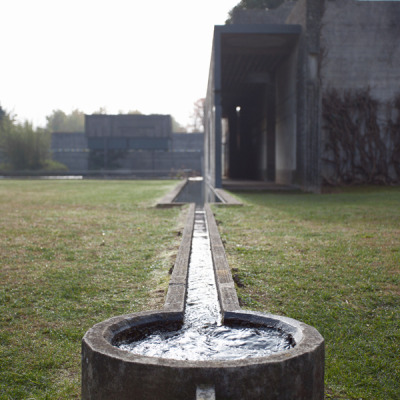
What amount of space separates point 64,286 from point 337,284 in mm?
1994

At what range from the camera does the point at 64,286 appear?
11.1 feet

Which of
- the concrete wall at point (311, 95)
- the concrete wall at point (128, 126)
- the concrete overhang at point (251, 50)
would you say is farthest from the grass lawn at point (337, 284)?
the concrete wall at point (128, 126)

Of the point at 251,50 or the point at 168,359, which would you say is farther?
the point at 251,50

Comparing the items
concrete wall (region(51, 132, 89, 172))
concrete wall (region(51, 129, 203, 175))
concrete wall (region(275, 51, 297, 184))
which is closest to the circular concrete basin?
concrete wall (region(275, 51, 297, 184))

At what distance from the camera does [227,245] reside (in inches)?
193

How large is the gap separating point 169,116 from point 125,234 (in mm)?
32093

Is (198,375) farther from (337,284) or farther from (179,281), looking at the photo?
(337,284)

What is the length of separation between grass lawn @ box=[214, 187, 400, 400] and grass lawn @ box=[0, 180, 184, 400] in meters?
0.75

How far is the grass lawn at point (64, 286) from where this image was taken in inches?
84.5

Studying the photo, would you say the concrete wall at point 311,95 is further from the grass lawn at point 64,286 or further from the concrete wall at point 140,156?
the concrete wall at point 140,156

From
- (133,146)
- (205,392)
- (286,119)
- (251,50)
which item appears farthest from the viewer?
(133,146)

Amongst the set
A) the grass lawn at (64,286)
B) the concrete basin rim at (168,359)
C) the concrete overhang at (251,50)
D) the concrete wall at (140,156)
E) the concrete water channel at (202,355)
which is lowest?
the grass lawn at (64,286)

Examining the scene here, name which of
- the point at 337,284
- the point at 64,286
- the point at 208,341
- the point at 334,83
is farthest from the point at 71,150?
the point at 208,341

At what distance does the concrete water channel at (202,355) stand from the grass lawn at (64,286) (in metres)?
0.33
